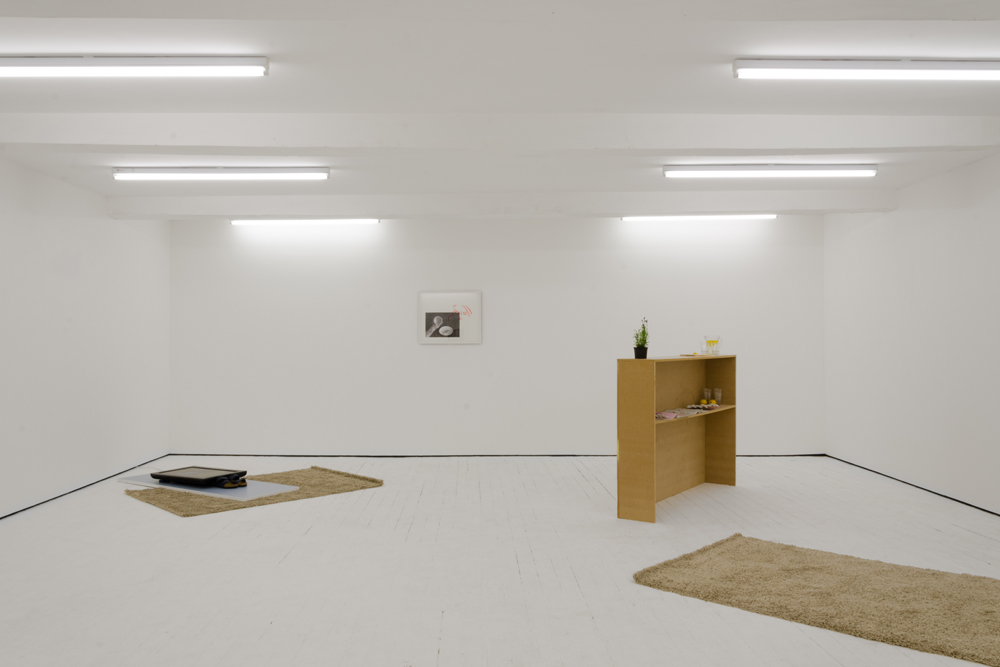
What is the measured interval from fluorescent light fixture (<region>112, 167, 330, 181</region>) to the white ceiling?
0.12 metres

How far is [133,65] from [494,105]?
2.29 meters

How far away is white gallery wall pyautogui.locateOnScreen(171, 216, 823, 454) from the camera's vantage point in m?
8.70

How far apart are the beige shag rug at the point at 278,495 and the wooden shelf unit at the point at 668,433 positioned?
272 centimetres

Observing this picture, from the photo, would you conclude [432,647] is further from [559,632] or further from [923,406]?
[923,406]

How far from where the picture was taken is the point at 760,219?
8711 mm

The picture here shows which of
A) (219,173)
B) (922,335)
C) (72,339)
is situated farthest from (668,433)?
(72,339)

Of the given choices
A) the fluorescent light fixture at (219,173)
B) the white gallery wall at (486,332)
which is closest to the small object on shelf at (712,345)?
the white gallery wall at (486,332)

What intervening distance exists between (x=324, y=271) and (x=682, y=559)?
598 centimetres

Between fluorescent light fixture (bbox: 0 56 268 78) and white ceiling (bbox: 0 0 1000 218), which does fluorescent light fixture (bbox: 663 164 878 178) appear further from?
fluorescent light fixture (bbox: 0 56 268 78)

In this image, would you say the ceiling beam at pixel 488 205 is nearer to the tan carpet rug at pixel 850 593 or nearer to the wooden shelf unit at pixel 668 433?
the wooden shelf unit at pixel 668 433

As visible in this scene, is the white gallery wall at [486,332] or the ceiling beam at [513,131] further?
the white gallery wall at [486,332]

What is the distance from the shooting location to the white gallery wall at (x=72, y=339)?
5.98m

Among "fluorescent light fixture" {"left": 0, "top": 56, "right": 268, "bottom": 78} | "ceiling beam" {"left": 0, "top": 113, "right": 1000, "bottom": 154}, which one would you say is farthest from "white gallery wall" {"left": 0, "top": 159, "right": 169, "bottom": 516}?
"fluorescent light fixture" {"left": 0, "top": 56, "right": 268, "bottom": 78}

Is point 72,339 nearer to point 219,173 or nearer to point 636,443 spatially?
point 219,173
